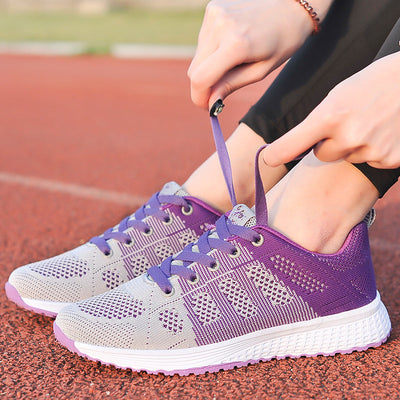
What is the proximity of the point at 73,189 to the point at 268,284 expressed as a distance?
1.82 meters

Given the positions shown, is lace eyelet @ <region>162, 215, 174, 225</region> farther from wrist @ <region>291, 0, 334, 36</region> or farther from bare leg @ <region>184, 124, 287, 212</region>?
wrist @ <region>291, 0, 334, 36</region>

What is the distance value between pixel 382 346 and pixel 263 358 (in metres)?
0.27

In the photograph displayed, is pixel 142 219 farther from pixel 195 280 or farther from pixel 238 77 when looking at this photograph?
pixel 238 77

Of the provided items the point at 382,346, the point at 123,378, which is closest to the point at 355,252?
the point at 382,346

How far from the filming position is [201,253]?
1.21 m

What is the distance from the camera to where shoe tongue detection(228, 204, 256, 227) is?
3.94ft

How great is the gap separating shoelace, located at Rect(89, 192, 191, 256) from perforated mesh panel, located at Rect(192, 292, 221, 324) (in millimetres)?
293

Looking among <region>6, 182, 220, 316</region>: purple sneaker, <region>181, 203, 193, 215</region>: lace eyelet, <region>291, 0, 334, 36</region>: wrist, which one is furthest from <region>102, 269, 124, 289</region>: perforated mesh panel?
<region>291, 0, 334, 36</region>: wrist

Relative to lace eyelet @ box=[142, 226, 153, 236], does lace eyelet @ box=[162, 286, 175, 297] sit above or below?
above

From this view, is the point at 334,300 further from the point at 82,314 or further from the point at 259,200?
the point at 82,314

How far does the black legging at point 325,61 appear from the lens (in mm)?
1373

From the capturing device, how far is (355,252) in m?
1.22

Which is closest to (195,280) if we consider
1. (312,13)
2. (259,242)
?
(259,242)

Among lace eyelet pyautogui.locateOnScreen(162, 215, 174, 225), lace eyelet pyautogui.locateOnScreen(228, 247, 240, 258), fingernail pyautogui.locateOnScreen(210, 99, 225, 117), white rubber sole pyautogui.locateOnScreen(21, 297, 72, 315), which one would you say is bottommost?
white rubber sole pyautogui.locateOnScreen(21, 297, 72, 315)
